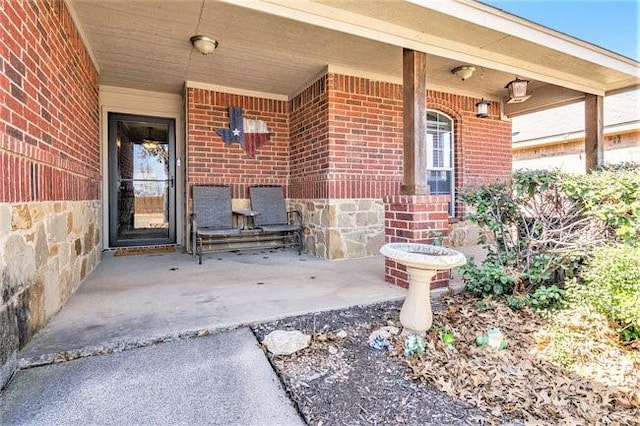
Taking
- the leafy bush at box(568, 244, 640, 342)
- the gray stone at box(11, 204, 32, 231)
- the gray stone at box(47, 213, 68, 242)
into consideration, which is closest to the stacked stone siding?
the leafy bush at box(568, 244, 640, 342)

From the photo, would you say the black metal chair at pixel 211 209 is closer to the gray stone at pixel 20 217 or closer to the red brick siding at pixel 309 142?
the red brick siding at pixel 309 142

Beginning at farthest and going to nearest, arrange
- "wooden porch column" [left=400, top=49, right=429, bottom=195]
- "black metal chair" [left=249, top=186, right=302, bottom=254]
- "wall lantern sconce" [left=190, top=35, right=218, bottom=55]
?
"black metal chair" [left=249, top=186, right=302, bottom=254], "wall lantern sconce" [left=190, top=35, right=218, bottom=55], "wooden porch column" [left=400, top=49, right=429, bottom=195]

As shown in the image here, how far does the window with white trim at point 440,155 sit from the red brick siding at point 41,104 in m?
4.83

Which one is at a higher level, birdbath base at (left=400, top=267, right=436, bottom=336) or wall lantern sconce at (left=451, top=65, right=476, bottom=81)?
wall lantern sconce at (left=451, top=65, right=476, bottom=81)

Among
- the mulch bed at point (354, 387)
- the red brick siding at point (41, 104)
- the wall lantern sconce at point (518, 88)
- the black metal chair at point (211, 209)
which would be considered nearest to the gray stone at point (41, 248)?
the red brick siding at point (41, 104)

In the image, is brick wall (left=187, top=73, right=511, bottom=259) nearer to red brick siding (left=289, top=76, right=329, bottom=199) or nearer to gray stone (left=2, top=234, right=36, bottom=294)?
red brick siding (left=289, top=76, right=329, bottom=199)

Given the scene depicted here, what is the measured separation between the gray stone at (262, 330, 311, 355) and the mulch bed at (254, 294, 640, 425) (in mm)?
39

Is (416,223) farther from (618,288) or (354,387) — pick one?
(354,387)

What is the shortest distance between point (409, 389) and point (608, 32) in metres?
5.43

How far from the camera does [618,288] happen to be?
6.89 ft

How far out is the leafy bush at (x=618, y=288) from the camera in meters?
2.01

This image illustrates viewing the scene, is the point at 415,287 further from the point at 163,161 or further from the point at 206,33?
the point at 163,161

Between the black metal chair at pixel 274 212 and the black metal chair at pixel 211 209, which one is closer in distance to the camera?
the black metal chair at pixel 211 209

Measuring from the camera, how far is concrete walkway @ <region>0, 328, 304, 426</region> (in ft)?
4.47
